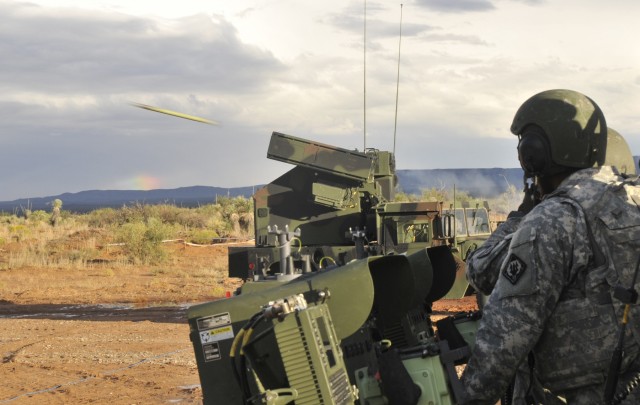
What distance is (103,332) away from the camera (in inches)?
558

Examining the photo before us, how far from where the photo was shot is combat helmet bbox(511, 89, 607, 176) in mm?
3420

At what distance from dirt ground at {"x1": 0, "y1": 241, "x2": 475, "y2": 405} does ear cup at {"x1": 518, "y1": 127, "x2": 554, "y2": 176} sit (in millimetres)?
6088

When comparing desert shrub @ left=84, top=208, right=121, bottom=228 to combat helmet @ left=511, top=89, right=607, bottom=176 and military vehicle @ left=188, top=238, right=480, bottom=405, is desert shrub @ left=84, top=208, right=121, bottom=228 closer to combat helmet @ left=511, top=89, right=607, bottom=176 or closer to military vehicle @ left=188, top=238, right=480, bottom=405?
military vehicle @ left=188, top=238, right=480, bottom=405

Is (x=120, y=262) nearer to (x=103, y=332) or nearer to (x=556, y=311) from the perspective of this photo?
(x=103, y=332)

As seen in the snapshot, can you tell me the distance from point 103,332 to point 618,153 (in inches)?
462

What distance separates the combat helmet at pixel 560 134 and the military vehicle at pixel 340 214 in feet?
34.9

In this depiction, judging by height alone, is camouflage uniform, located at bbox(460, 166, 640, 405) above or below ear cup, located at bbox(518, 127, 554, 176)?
below

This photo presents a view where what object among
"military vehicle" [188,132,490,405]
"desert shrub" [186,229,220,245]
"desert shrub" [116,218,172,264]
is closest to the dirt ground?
"desert shrub" [116,218,172,264]

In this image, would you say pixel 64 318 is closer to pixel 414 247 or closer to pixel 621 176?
pixel 414 247

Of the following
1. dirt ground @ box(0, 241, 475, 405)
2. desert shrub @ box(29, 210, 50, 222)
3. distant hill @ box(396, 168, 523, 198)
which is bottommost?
dirt ground @ box(0, 241, 475, 405)

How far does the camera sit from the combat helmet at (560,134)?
3420mm

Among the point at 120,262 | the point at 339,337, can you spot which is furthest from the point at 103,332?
the point at 120,262

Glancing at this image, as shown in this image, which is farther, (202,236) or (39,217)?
(39,217)

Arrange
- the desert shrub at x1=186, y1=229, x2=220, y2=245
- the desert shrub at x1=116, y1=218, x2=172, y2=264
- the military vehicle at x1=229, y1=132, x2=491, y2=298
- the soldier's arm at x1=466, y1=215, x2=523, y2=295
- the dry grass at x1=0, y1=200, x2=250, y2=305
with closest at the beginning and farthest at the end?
1. the soldier's arm at x1=466, y1=215, x2=523, y2=295
2. the military vehicle at x1=229, y1=132, x2=491, y2=298
3. the dry grass at x1=0, y1=200, x2=250, y2=305
4. the desert shrub at x1=116, y1=218, x2=172, y2=264
5. the desert shrub at x1=186, y1=229, x2=220, y2=245
